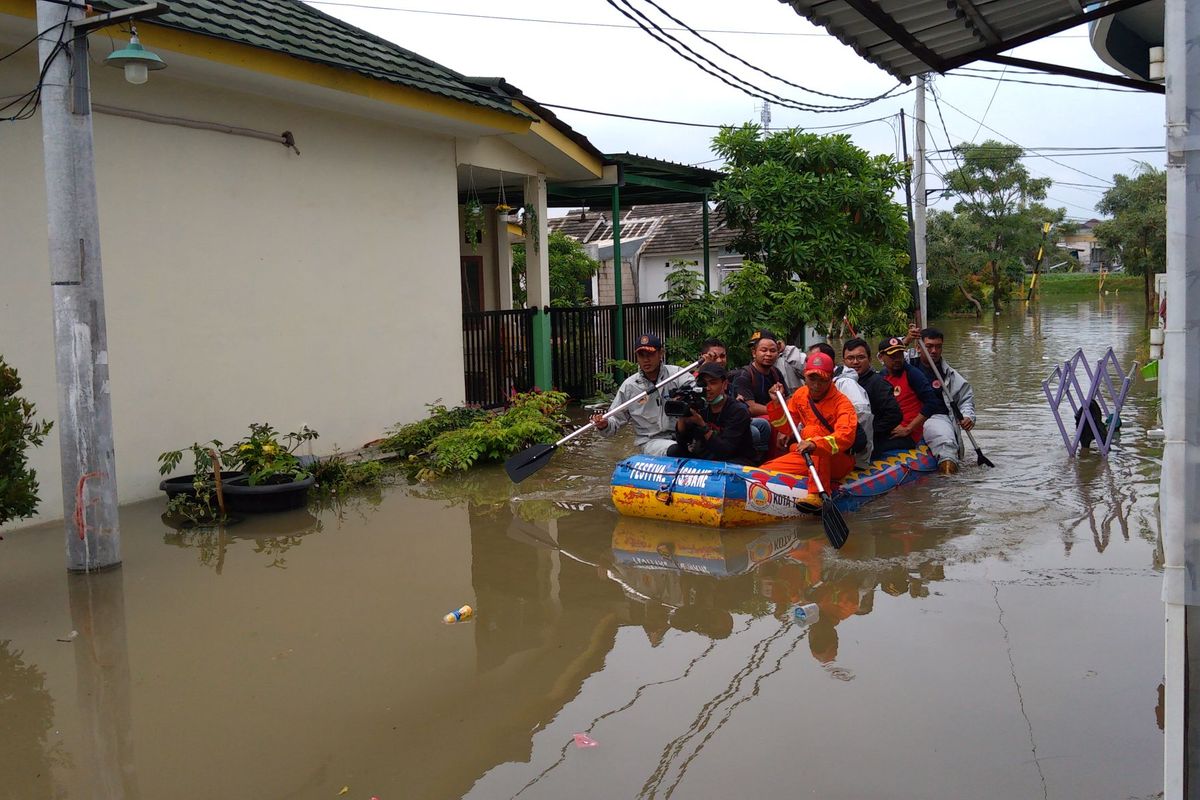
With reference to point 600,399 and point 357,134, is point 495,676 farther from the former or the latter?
point 600,399

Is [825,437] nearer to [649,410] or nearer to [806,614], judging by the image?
[649,410]

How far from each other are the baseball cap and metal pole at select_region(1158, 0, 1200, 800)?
19.5ft

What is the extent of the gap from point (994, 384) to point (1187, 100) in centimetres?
1738

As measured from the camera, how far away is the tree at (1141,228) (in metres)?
46.5

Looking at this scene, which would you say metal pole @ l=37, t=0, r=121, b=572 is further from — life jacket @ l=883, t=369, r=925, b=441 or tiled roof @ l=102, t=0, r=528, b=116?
life jacket @ l=883, t=369, r=925, b=441

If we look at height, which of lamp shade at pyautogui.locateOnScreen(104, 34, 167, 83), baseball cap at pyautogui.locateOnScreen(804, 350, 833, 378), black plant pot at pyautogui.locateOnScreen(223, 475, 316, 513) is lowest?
black plant pot at pyautogui.locateOnScreen(223, 475, 316, 513)

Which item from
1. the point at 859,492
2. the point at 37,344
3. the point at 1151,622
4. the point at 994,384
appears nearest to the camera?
the point at 1151,622

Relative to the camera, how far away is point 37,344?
27.8ft

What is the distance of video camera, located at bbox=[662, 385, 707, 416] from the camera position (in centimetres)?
909

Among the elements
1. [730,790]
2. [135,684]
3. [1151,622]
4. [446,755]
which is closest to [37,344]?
[135,684]

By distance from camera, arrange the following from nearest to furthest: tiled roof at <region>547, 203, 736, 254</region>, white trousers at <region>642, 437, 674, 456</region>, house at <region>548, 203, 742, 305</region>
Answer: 1. white trousers at <region>642, 437, 674, 456</region>
2. house at <region>548, 203, 742, 305</region>
3. tiled roof at <region>547, 203, 736, 254</region>

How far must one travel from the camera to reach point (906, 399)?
36.3ft

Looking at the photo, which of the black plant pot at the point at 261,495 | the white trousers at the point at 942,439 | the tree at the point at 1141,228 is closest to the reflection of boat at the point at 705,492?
the white trousers at the point at 942,439

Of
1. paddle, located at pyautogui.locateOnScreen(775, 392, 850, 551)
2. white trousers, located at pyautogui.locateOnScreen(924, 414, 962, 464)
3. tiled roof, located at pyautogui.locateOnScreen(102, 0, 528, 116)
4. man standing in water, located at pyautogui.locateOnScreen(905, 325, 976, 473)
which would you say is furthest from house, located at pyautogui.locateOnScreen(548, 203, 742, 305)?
paddle, located at pyautogui.locateOnScreen(775, 392, 850, 551)
